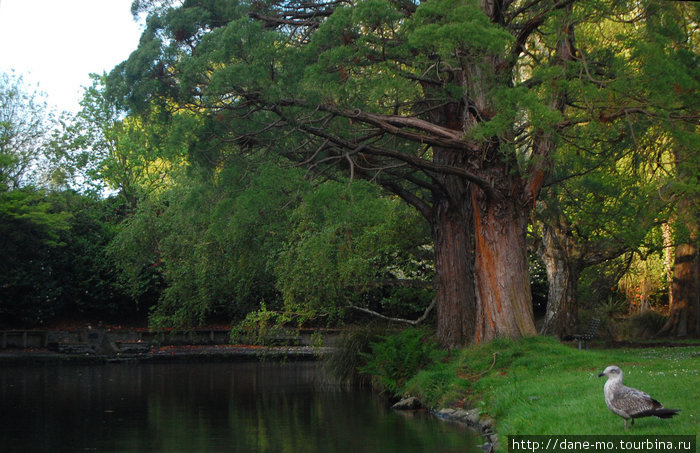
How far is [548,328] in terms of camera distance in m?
22.6

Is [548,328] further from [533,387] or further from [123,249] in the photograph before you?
[123,249]

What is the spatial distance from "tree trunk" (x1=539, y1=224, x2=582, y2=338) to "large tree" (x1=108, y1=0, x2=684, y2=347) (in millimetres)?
5298

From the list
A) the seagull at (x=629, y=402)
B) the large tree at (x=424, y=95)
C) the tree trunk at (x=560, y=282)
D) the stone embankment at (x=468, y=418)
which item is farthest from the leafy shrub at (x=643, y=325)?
the seagull at (x=629, y=402)

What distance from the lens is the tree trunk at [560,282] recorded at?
2242 cm

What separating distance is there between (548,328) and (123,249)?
596 inches

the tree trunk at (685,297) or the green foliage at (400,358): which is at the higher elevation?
the tree trunk at (685,297)

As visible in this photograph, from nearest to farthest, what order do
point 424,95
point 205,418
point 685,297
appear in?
point 205,418 < point 424,95 < point 685,297

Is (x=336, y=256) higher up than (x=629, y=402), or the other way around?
(x=336, y=256)

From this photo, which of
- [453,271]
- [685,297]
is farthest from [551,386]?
[685,297]

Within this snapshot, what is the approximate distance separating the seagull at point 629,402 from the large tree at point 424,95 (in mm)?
5641

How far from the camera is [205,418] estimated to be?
14.0 meters

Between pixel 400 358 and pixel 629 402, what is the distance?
875 cm

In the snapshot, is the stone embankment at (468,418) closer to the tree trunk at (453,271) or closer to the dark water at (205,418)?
the dark water at (205,418)

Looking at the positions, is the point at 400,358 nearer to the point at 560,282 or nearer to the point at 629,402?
the point at 560,282
